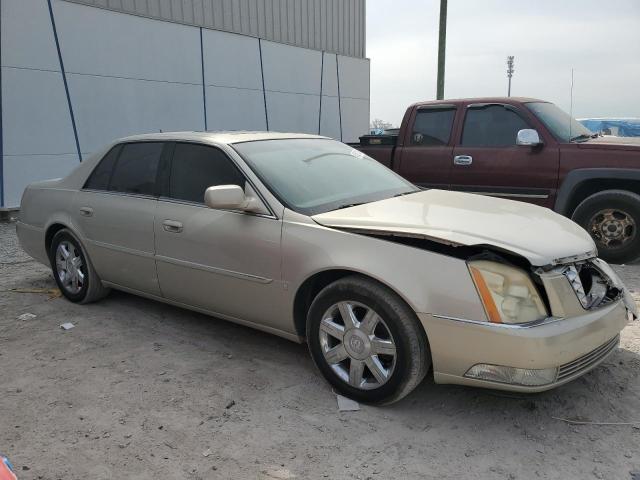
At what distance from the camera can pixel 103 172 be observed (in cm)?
467

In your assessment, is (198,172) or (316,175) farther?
(198,172)

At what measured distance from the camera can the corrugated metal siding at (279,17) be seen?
36.1 ft

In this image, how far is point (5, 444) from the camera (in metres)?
2.75

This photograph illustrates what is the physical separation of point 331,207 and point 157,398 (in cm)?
155

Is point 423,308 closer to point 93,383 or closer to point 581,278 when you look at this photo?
point 581,278

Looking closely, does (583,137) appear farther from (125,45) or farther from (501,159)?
(125,45)

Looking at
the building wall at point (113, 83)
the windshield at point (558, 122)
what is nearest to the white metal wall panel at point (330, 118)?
the building wall at point (113, 83)

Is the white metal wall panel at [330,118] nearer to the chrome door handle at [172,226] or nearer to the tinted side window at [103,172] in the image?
the tinted side window at [103,172]

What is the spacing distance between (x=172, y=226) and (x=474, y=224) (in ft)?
6.91

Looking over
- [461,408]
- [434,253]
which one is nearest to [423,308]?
[434,253]

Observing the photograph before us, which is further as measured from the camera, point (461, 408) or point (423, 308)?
point (461, 408)

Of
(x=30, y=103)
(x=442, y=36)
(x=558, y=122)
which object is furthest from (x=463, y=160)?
(x=442, y=36)

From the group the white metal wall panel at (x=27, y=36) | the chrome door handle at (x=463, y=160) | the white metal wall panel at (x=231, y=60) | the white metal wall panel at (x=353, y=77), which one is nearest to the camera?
the chrome door handle at (x=463, y=160)

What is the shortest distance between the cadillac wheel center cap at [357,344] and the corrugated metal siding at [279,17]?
9.20m
